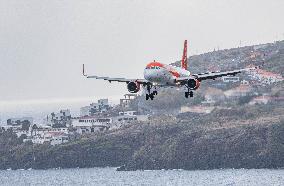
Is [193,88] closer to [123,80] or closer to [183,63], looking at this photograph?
[123,80]

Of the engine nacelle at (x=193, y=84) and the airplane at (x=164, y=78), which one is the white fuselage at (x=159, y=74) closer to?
the airplane at (x=164, y=78)

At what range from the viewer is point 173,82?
146 metres

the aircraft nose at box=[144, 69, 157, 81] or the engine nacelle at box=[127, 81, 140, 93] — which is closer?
the aircraft nose at box=[144, 69, 157, 81]

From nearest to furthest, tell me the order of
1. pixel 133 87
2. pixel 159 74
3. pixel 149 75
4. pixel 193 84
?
pixel 149 75
pixel 159 74
pixel 193 84
pixel 133 87

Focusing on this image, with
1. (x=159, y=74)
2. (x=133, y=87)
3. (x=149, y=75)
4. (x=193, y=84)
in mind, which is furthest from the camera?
(x=133, y=87)

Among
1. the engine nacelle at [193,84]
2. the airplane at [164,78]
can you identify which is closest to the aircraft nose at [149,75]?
the airplane at [164,78]

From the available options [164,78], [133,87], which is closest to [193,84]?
[164,78]

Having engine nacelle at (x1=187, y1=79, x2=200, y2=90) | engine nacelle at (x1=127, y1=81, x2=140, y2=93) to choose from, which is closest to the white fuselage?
engine nacelle at (x1=187, y1=79, x2=200, y2=90)

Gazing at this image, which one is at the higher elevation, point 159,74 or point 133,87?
point 159,74

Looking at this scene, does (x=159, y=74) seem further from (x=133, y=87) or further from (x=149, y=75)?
(x=133, y=87)

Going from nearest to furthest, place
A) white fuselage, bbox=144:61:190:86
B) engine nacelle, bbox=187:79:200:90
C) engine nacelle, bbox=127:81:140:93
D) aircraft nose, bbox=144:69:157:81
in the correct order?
aircraft nose, bbox=144:69:157:81
white fuselage, bbox=144:61:190:86
engine nacelle, bbox=187:79:200:90
engine nacelle, bbox=127:81:140:93

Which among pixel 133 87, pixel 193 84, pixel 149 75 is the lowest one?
pixel 133 87

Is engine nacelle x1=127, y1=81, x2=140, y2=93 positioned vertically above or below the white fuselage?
below

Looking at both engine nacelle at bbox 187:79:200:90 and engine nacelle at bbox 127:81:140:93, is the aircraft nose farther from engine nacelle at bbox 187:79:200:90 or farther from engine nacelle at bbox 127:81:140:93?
engine nacelle at bbox 187:79:200:90
